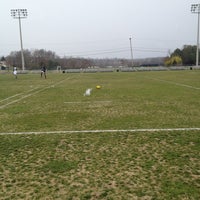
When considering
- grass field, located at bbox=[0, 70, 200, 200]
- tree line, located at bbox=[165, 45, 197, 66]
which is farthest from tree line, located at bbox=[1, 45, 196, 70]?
grass field, located at bbox=[0, 70, 200, 200]

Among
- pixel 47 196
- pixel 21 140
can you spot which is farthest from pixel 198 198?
pixel 21 140

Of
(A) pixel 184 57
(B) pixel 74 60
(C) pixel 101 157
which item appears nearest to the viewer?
(C) pixel 101 157

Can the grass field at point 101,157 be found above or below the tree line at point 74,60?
below

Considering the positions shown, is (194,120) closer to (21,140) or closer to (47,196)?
(21,140)

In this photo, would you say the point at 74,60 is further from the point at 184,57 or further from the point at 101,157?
the point at 101,157

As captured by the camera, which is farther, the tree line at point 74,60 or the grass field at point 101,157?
the tree line at point 74,60

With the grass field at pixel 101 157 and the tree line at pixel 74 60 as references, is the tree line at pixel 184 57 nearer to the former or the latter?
the tree line at pixel 74 60

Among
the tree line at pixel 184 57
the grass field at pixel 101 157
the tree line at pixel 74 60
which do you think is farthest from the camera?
the tree line at pixel 74 60

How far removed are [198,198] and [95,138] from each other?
2906 millimetres

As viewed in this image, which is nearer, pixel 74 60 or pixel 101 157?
pixel 101 157

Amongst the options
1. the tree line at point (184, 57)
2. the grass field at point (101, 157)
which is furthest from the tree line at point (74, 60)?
the grass field at point (101, 157)

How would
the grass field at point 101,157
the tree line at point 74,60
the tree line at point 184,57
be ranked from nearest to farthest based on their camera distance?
the grass field at point 101,157 < the tree line at point 184,57 < the tree line at point 74,60

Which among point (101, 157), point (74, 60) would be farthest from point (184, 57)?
point (101, 157)

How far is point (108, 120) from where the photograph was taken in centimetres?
766
